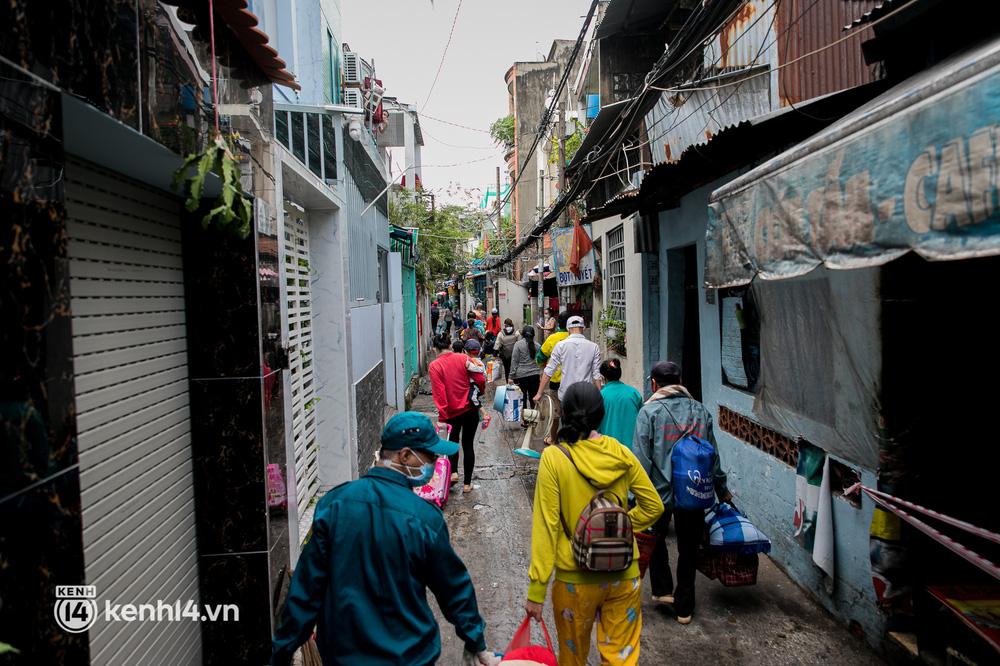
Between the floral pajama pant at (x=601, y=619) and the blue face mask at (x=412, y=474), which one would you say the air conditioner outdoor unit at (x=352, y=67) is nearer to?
the blue face mask at (x=412, y=474)

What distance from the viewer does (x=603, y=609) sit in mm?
3439

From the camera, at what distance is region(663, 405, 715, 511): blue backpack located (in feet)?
15.1

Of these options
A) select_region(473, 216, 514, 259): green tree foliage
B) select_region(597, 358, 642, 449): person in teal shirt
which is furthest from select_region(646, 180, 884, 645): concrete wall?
select_region(473, 216, 514, 259): green tree foliage

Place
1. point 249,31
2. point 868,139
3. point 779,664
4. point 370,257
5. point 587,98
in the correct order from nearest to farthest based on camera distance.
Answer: point 868,139 → point 249,31 → point 779,664 → point 370,257 → point 587,98

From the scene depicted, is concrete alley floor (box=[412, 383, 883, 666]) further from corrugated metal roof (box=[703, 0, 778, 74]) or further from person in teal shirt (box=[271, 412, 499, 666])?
corrugated metal roof (box=[703, 0, 778, 74])

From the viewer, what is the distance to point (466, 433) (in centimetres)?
812

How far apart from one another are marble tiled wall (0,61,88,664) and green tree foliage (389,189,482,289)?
17144mm

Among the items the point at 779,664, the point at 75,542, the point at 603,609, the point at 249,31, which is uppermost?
the point at 249,31

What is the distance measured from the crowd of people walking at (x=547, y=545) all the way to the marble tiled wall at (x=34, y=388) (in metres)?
0.83

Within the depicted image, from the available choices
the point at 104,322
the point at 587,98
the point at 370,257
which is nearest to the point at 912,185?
the point at 104,322

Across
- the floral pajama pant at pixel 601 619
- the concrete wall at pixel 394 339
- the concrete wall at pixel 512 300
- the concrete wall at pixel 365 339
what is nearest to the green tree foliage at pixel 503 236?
the concrete wall at pixel 512 300

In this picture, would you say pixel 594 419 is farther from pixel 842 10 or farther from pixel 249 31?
pixel 842 10

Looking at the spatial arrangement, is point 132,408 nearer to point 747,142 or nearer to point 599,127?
point 747,142

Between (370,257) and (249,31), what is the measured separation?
Result: 21.1ft
